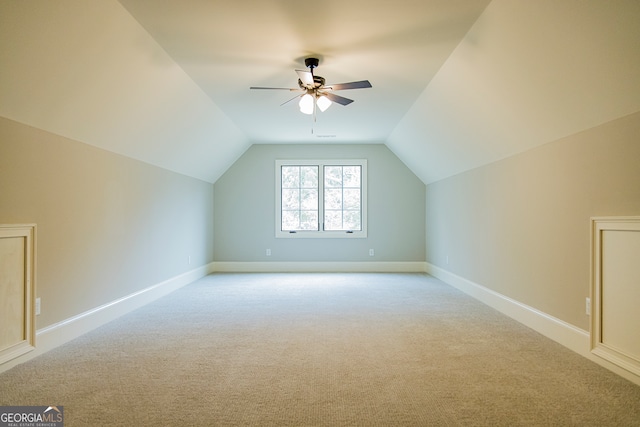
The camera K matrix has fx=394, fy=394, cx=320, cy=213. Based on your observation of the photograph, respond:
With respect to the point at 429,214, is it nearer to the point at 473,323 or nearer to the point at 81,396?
the point at 473,323

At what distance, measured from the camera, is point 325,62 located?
388 cm

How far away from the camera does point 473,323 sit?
13.0 feet

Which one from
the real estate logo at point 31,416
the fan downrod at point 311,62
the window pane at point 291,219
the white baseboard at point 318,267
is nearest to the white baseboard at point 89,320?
the real estate logo at point 31,416

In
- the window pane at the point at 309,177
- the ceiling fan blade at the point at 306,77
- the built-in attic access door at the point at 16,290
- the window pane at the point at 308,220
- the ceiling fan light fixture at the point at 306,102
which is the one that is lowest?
the built-in attic access door at the point at 16,290

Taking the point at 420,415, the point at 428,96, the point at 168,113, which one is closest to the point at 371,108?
the point at 428,96

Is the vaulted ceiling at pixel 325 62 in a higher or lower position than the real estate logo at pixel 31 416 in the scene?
higher

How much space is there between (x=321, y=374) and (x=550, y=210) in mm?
2518

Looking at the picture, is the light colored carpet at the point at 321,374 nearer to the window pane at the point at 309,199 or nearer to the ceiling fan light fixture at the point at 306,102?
the ceiling fan light fixture at the point at 306,102

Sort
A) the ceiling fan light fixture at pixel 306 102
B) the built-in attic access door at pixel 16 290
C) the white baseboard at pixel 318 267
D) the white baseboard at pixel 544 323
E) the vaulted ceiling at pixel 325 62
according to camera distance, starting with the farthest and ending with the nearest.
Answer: the white baseboard at pixel 318 267, the ceiling fan light fixture at pixel 306 102, the white baseboard at pixel 544 323, the built-in attic access door at pixel 16 290, the vaulted ceiling at pixel 325 62

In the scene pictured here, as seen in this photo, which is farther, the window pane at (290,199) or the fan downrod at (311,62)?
the window pane at (290,199)

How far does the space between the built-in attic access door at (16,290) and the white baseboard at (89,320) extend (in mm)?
86

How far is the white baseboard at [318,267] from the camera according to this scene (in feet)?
25.5

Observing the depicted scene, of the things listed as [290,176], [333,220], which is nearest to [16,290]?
[290,176]

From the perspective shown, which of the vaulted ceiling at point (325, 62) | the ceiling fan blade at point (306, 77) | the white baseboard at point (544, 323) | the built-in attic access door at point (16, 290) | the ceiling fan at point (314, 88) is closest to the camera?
the vaulted ceiling at point (325, 62)
